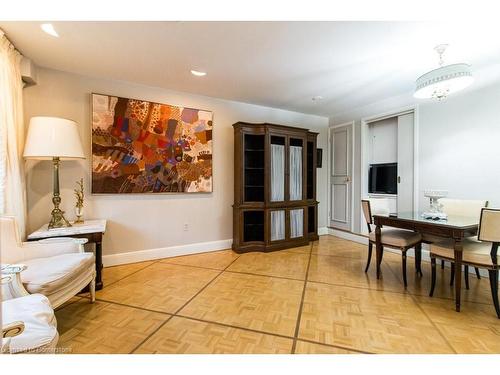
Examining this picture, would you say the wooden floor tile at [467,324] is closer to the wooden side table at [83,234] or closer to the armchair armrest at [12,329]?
the armchair armrest at [12,329]

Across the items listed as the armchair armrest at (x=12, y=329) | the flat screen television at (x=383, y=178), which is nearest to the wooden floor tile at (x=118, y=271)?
the armchair armrest at (x=12, y=329)

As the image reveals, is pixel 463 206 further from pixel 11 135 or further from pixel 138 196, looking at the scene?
pixel 11 135

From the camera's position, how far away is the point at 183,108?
139 inches

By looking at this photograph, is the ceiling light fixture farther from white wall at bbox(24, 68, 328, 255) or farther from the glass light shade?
white wall at bbox(24, 68, 328, 255)

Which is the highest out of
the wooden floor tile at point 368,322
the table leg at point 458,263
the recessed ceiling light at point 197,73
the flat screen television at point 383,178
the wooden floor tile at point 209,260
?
the recessed ceiling light at point 197,73

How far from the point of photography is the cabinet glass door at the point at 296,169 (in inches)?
160

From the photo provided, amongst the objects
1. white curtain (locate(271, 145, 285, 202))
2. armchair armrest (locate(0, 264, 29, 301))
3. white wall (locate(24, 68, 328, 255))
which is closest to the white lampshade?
white wall (locate(24, 68, 328, 255))

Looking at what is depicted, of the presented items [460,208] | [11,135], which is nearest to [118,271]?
[11,135]

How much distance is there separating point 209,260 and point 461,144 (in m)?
3.70

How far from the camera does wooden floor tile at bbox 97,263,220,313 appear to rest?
2213 millimetres

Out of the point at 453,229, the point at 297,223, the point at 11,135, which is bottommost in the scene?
the point at 297,223

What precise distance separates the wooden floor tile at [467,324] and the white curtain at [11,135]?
3.70m

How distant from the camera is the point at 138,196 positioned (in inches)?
129
